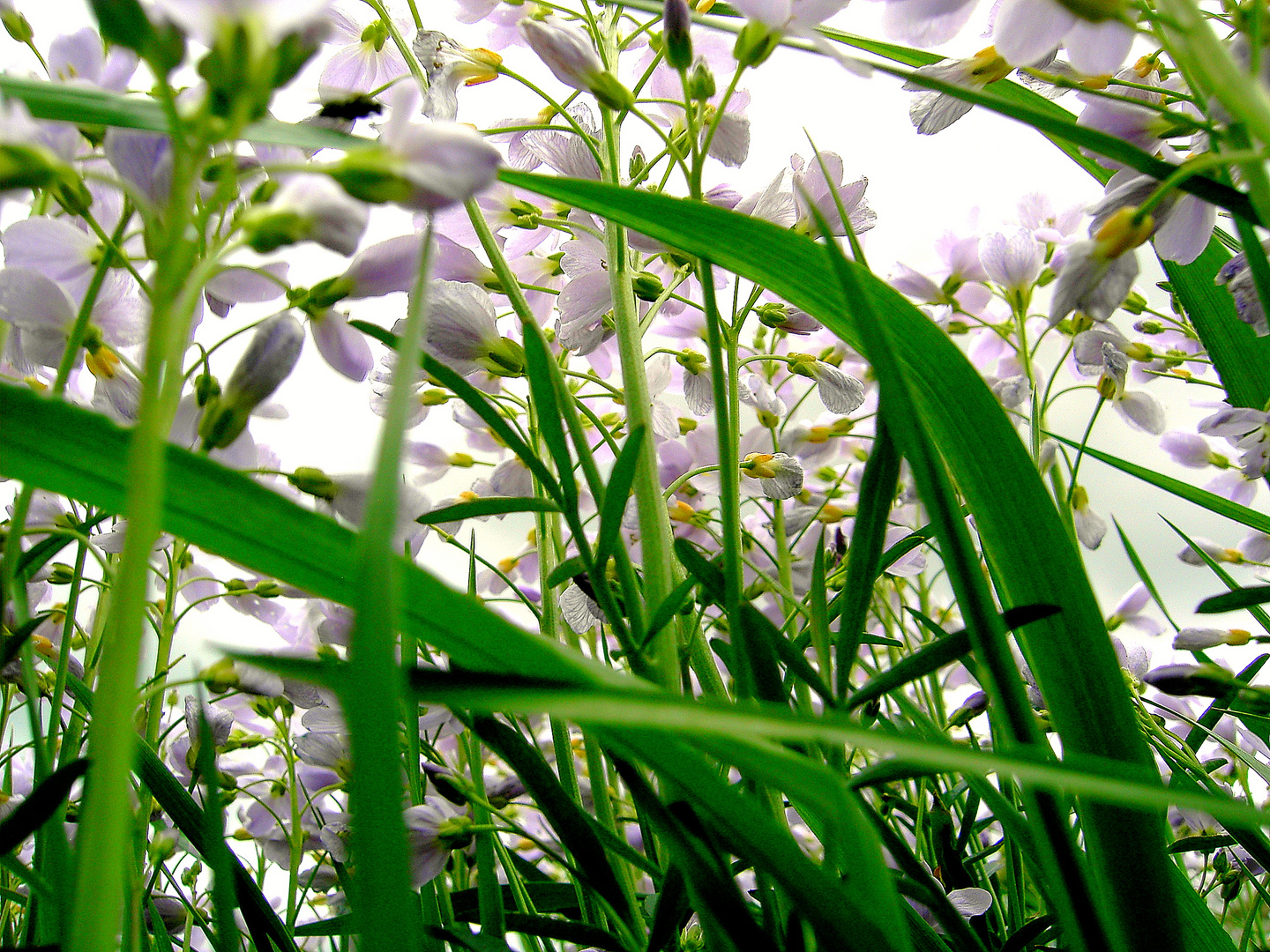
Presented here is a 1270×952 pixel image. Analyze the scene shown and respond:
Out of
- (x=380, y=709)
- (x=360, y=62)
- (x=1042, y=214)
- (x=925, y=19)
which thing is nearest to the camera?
(x=380, y=709)

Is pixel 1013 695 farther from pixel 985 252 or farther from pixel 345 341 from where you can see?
pixel 985 252

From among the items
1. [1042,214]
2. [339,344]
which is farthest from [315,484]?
[1042,214]

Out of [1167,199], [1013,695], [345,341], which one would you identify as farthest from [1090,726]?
[345,341]

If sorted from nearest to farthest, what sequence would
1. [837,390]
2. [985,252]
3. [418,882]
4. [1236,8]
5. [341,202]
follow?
[341,202] < [1236,8] < [418,882] < [837,390] < [985,252]

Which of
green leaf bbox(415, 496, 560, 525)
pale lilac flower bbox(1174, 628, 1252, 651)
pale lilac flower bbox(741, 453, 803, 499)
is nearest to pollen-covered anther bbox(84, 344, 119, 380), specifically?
green leaf bbox(415, 496, 560, 525)

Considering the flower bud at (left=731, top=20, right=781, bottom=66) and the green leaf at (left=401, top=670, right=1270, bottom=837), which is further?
the flower bud at (left=731, top=20, right=781, bottom=66)

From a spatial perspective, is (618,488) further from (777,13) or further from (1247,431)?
(1247,431)

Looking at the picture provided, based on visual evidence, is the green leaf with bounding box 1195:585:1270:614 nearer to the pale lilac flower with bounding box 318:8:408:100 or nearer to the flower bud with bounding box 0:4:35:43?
the pale lilac flower with bounding box 318:8:408:100
